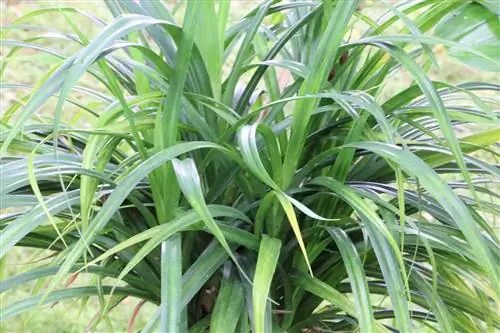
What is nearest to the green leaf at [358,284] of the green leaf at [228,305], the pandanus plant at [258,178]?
the pandanus plant at [258,178]

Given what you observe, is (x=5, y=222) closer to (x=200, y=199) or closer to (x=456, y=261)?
(x=200, y=199)

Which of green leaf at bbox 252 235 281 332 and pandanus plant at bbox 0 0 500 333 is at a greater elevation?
pandanus plant at bbox 0 0 500 333

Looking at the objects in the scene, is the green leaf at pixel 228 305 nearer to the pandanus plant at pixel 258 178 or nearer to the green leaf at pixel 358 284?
the pandanus plant at pixel 258 178

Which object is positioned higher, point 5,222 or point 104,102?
point 104,102

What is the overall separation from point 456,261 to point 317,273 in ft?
0.50

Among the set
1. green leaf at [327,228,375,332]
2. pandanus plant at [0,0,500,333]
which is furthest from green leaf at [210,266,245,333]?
green leaf at [327,228,375,332]

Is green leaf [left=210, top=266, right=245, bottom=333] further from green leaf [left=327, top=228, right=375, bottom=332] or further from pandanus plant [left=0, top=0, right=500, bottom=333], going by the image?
green leaf [left=327, top=228, right=375, bottom=332]

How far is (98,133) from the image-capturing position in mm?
713

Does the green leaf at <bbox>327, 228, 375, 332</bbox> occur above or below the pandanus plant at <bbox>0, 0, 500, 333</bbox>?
below

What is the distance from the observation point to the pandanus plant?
0.67 meters

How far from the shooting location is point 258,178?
782 millimetres

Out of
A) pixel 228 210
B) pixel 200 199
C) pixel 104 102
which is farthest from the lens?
pixel 104 102

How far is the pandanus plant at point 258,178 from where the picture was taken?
2.19 ft

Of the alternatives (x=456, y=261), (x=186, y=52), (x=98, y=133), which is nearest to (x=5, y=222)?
(x=98, y=133)
